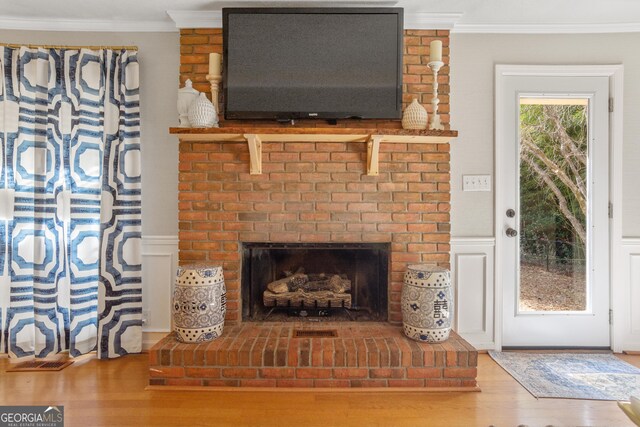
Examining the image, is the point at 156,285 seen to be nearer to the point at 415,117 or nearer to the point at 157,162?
the point at 157,162

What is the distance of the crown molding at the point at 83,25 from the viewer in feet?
7.83

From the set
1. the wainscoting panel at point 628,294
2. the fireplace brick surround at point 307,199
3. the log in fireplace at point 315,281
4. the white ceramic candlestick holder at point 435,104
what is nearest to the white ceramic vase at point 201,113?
the fireplace brick surround at point 307,199

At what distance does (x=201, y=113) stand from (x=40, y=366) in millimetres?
1855

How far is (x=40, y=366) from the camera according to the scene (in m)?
2.21

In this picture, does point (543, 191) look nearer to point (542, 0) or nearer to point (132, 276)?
point (542, 0)

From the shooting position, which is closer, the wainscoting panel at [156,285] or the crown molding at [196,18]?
the crown molding at [196,18]

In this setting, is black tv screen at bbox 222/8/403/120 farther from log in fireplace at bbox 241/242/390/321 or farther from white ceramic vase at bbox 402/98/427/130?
log in fireplace at bbox 241/242/390/321

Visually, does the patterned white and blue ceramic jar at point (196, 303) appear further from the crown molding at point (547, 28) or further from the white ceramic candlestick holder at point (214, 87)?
the crown molding at point (547, 28)

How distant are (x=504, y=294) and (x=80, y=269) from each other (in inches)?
113

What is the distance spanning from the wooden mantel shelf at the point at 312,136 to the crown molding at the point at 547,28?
2.83 ft

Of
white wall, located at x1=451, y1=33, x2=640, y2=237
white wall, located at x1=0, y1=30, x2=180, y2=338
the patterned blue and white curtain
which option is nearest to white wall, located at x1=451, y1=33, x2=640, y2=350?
white wall, located at x1=451, y1=33, x2=640, y2=237
